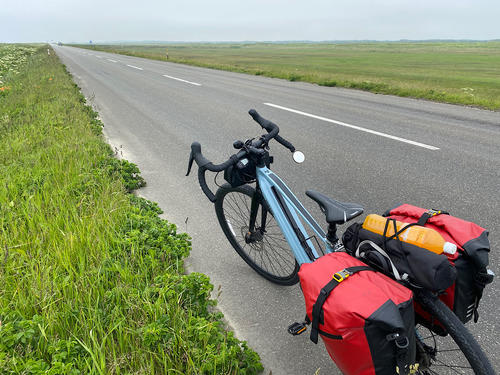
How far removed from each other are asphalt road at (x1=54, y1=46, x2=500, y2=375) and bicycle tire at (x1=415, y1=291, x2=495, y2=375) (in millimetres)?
840

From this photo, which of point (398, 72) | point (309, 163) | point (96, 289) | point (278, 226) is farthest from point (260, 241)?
point (398, 72)

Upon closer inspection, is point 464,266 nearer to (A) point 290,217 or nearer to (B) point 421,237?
(B) point 421,237

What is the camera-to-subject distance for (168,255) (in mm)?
2680

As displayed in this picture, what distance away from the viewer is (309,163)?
5195 mm

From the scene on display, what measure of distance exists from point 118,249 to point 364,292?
196 cm

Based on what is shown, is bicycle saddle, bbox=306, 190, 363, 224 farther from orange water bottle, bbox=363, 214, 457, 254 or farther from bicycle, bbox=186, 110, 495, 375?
orange water bottle, bbox=363, 214, 457, 254

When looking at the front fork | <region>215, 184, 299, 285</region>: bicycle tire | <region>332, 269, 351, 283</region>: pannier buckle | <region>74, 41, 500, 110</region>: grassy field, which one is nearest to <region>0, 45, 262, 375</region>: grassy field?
<region>215, 184, 299, 285</region>: bicycle tire

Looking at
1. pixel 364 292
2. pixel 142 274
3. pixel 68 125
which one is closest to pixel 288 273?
pixel 142 274

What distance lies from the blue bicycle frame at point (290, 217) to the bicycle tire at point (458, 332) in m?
0.81

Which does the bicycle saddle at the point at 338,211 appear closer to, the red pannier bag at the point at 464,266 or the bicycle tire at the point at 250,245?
the red pannier bag at the point at 464,266

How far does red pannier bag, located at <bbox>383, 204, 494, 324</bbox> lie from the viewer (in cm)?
141

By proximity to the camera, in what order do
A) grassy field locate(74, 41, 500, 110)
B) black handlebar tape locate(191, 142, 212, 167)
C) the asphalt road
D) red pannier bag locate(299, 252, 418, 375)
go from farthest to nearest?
grassy field locate(74, 41, 500, 110), the asphalt road, black handlebar tape locate(191, 142, 212, 167), red pannier bag locate(299, 252, 418, 375)

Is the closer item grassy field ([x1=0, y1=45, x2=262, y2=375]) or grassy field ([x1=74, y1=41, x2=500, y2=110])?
grassy field ([x1=0, y1=45, x2=262, y2=375])

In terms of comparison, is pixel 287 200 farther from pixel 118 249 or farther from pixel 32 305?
pixel 32 305
